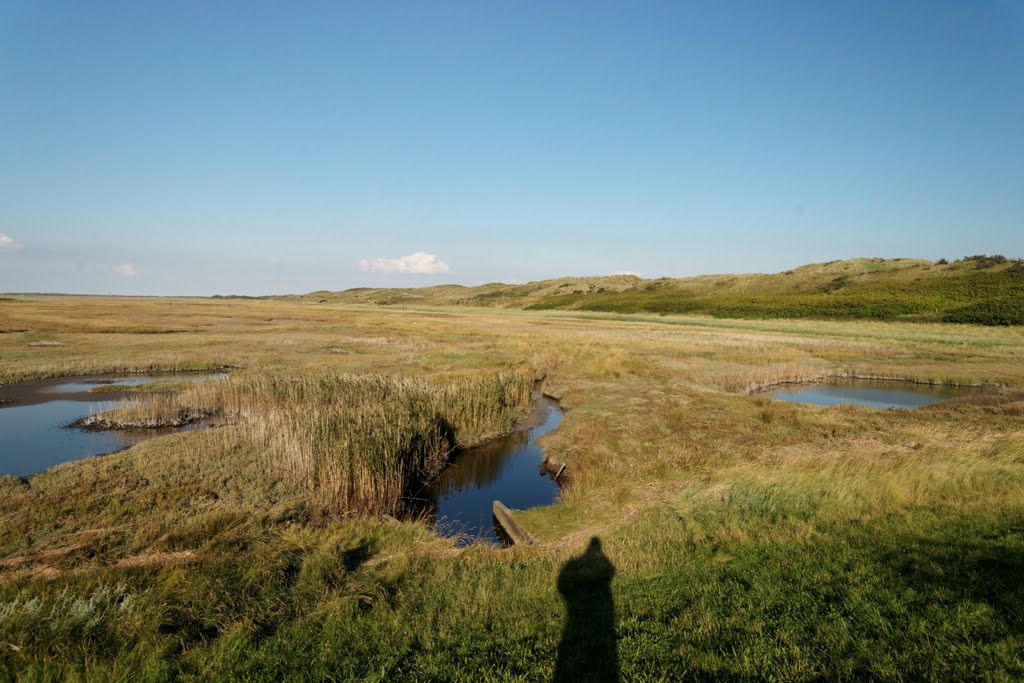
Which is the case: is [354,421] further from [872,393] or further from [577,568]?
[872,393]

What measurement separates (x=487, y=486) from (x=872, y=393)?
85.6ft

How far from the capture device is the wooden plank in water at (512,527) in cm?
1038

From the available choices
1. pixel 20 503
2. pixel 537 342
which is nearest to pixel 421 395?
pixel 20 503

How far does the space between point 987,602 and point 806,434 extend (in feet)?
42.0

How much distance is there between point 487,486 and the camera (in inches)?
615

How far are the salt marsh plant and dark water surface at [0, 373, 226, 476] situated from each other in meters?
1.46

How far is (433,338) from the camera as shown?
50750mm

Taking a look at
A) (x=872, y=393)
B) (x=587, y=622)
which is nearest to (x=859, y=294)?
(x=872, y=393)

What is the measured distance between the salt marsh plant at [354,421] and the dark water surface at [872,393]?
16.3 meters

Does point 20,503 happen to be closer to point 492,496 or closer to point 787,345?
point 492,496

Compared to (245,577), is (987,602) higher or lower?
higher

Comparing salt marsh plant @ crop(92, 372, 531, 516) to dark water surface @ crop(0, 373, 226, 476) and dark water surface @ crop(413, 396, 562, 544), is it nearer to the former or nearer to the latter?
dark water surface @ crop(413, 396, 562, 544)

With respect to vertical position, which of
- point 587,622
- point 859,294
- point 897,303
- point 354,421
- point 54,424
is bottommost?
point 54,424

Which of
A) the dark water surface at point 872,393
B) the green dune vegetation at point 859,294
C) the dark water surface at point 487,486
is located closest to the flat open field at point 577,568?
the dark water surface at point 487,486
